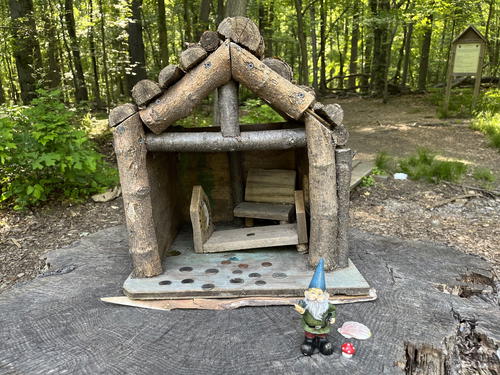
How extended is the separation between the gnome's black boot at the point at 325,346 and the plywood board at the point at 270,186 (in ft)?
Result: 6.20

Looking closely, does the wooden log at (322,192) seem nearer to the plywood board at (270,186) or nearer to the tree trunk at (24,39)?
the plywood board at (270,186)

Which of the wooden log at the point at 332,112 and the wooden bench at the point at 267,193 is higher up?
the wooden log at the point at 332,112

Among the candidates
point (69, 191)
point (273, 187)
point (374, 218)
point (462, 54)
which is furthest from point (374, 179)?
point (462, 54)

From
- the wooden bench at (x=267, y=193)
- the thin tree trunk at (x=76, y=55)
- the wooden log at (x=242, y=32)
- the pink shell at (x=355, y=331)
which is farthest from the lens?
the thin tree trunk at (x=76, y=55)

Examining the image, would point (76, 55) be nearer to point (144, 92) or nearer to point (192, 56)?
point (144, 92)

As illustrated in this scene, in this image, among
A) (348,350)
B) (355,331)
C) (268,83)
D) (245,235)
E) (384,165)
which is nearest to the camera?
(348,350)

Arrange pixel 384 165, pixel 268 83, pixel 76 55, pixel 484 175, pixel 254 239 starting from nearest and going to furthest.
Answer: pixel 268 83 < pixel 254 239 < pixel 484 175 < pixel 384 165 < pixel 76 55

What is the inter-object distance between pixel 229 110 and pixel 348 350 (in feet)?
5.69

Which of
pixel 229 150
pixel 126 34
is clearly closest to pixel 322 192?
pixel 229 150

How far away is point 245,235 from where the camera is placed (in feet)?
11.1

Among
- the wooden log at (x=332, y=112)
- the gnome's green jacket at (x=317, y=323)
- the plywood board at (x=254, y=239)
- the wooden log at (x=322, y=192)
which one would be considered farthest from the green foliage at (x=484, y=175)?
the gnome's green jacket at (x=317, y=323)

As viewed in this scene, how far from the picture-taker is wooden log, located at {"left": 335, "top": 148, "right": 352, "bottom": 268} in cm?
280

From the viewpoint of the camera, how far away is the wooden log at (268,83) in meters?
2.62

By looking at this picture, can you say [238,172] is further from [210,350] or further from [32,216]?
[32,216]
